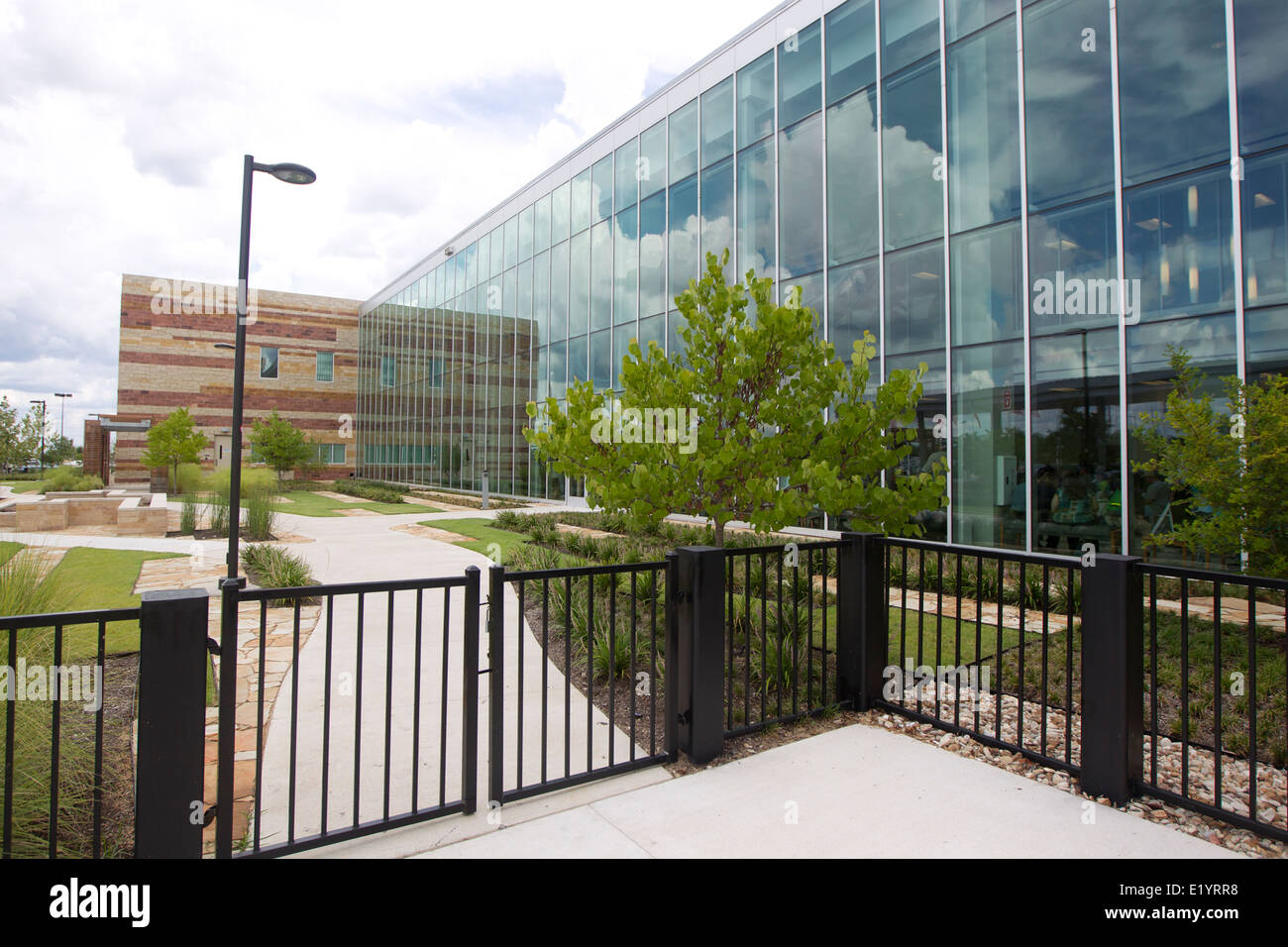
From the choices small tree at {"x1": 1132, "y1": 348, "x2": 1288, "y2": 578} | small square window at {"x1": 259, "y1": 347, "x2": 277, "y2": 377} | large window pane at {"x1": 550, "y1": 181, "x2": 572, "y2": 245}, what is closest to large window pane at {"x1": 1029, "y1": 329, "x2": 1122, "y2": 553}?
small tree at {"x1": 1132, "y1": 348, "x2": 1288, "y2": 578}

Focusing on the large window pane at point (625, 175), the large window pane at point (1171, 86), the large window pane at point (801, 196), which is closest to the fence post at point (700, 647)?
the large window pane at point (1171, 86)

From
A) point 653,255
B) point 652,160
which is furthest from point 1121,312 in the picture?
point 652,160

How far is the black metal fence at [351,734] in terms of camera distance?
120 inches

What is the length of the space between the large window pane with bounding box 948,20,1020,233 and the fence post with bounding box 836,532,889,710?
30.4ft

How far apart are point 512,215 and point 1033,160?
21.1 metres

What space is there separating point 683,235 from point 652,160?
10.6 ft

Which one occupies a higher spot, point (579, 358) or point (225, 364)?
point (225, 364)

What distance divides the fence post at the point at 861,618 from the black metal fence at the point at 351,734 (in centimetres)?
280

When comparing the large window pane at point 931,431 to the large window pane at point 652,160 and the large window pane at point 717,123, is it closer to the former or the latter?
the large window pane at point 717,123

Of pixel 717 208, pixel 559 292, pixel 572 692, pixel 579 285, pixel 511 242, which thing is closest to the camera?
pixel 572 692

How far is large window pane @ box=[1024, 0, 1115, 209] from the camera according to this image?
10.4m

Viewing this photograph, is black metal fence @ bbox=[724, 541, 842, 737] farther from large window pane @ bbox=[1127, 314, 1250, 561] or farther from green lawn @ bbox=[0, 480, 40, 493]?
green lawn @ bbox=[0, 480, 40, 493]

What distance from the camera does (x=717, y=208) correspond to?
17.6 m

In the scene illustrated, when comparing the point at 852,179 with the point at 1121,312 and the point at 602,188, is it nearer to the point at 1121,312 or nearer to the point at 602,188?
the point at 1121,312
